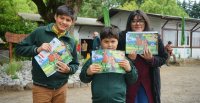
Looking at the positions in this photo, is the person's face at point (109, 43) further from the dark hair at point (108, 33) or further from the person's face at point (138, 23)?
the person's face at point (138, 23)

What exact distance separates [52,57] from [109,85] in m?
0.65

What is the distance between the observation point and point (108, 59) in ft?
11.8

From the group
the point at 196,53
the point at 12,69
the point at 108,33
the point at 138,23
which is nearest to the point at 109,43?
the point at 108,33

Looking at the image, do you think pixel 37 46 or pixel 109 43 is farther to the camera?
pixel 37 46

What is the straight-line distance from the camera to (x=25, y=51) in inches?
152

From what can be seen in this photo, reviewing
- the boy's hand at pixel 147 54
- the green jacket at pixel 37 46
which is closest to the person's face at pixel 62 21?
the green jacket at pixel 37 46

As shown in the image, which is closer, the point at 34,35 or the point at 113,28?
the point at 113,28

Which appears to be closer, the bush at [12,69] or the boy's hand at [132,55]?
the boy's hand at [132,55]

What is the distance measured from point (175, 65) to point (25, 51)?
18327mm

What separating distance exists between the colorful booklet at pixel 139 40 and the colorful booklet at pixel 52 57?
26.7 inches

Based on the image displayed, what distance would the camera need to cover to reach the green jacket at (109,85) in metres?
3.63

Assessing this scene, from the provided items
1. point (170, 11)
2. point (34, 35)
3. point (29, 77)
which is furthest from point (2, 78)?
point (170, 11)

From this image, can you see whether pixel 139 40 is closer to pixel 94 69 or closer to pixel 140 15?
pixel 140 15

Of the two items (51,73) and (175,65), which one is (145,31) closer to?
(51,73)
